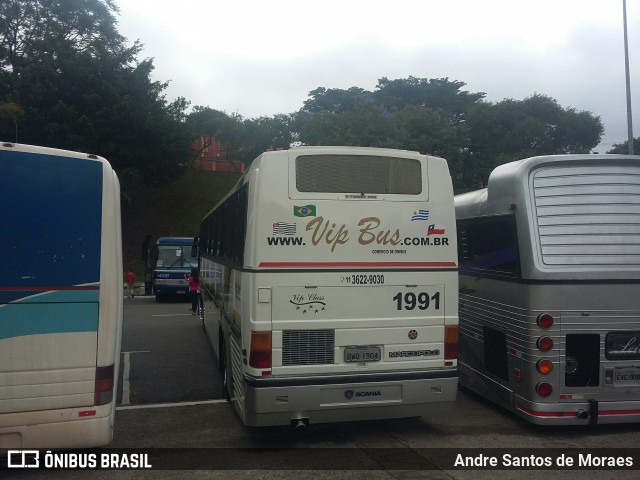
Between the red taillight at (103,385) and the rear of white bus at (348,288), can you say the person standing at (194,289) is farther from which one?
the red taillight at (103,385)

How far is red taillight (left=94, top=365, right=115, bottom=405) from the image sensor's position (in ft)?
18.8

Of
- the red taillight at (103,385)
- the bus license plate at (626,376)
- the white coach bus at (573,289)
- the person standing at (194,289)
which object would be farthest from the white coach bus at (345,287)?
the person standing at (194,289)

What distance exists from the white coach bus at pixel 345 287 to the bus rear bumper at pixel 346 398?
1cm

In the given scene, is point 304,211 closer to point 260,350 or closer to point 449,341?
point 260,350

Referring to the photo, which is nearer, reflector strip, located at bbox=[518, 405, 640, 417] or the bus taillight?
the bus taillight

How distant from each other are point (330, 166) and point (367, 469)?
322 centimetres

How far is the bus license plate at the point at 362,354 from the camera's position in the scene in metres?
6.79

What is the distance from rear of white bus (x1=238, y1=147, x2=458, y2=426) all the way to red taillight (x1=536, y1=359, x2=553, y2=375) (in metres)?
1.02

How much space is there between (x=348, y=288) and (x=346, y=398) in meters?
1.20

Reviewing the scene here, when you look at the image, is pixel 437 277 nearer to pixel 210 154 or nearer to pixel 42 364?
pixel 42 364

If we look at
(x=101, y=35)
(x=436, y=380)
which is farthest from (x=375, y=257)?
(x=101, y=35)

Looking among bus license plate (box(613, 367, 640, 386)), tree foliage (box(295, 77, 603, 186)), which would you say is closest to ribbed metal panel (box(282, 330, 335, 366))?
bus license plate (box(613, 367, 640, 386))

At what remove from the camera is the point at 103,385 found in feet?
18.9

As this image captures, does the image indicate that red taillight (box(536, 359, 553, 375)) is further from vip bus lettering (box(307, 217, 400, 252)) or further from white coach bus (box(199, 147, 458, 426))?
vip bus lettering (box(307, 217, 400, 252))
